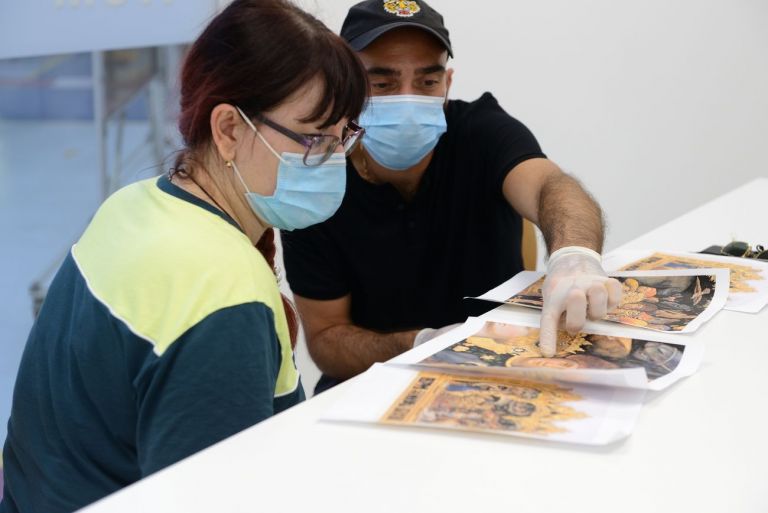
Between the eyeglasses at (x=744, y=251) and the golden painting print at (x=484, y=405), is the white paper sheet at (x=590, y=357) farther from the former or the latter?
the eyeglasses at (x=744, y=251)

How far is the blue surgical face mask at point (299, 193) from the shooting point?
1.15 metres

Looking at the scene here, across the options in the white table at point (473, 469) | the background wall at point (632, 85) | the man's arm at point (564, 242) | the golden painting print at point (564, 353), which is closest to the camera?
the white table at point (473, 469)

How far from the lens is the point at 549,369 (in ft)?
2.93

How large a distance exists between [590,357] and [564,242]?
34cm

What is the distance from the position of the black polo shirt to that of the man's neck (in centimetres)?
1

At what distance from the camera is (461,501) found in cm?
68

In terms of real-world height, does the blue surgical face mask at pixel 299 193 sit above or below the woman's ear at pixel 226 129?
below

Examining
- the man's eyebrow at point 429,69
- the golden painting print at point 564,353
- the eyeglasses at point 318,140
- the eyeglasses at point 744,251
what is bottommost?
the golden painting print at point 564,353

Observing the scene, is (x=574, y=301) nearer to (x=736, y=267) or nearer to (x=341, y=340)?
(x=736, y=267)

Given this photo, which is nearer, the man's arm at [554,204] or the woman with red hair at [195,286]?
the woman with red hair at [195,286]

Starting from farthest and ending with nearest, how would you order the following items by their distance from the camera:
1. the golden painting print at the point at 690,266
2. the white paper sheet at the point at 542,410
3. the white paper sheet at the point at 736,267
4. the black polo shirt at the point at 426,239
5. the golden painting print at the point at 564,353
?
1. the black polo shirt at the point at 426,239
2. the golden painting print at the point at 690,266
3. the white paper sheet at the point at 736,267
4. the golden painting print at the point at 564,353
5. the white paper sheet at the point at 542,410

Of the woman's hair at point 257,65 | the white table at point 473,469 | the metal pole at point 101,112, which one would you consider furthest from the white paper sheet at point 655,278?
the metal pole at point 101,112

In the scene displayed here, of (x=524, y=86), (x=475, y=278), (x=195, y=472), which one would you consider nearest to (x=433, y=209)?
(x=475, y=278)

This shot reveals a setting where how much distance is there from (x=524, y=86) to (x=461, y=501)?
2.40 metres
